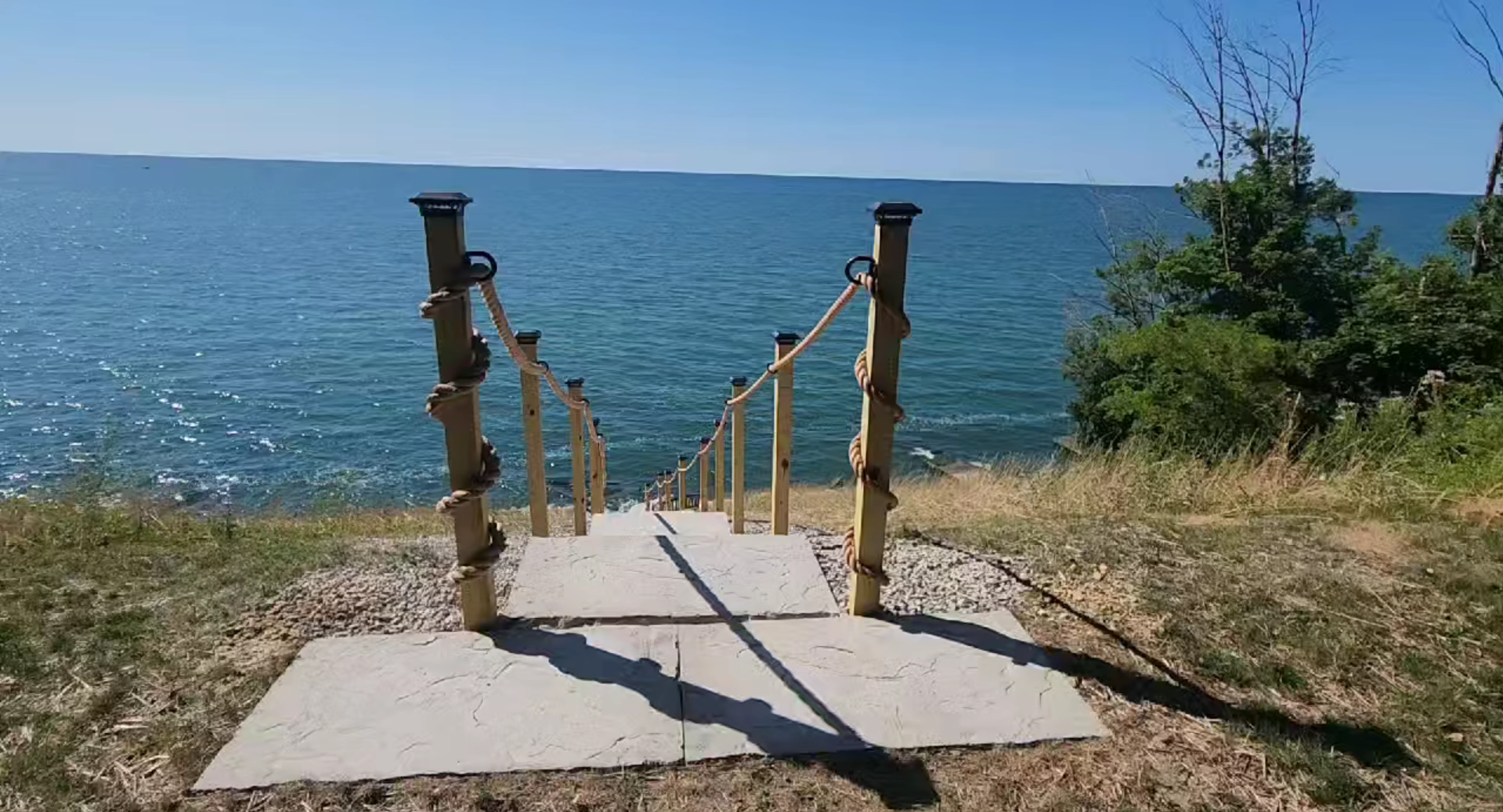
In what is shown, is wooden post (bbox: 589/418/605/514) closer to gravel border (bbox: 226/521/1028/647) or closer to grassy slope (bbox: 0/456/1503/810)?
grassy slope (bbox: 0/456/1503/810)

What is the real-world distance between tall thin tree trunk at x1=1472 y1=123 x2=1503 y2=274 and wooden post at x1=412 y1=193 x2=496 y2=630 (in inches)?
658

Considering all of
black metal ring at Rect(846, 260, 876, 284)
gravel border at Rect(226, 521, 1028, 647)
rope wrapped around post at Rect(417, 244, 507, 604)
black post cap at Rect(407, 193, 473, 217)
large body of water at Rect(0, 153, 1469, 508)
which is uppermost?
black post cap at Rect(407, 193, 473, 217)

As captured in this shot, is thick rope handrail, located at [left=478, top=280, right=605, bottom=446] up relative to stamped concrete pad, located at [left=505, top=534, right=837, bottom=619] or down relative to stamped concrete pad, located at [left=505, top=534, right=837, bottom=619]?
up

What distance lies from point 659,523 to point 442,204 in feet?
13.5

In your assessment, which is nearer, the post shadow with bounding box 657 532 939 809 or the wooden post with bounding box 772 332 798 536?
the post shadow with bounding box 657 532 939 809

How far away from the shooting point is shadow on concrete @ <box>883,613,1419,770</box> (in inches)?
111

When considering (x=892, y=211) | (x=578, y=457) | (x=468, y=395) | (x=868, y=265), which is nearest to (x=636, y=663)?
(x=468, y=395)

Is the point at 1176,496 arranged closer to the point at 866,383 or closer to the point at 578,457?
the point at 866,383

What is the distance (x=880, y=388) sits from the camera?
3.41m

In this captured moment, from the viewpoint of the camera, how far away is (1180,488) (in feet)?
18.9

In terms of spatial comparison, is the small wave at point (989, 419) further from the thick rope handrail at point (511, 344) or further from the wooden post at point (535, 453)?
the wooden post at point (535, 453)

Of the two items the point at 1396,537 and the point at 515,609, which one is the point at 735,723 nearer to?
the point at 515,609

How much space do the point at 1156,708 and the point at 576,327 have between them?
34.9 metres

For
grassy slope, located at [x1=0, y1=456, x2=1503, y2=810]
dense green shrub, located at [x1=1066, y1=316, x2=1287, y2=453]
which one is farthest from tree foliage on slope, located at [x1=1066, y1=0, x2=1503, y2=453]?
grassy slope, located at [x1=0, y1=456, x2=1503, y2=810]
